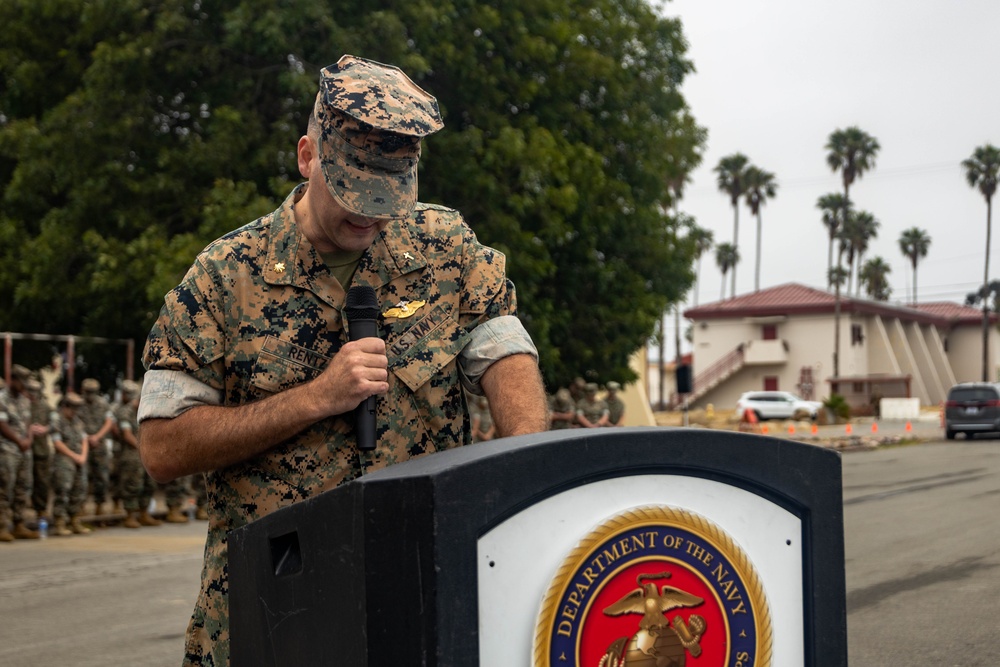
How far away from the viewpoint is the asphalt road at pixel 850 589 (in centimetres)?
659

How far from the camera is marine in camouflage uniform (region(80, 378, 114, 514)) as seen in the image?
13836 mm

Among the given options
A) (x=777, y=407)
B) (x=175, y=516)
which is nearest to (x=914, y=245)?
(x=777, y=407)

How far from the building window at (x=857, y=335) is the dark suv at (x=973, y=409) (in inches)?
1169

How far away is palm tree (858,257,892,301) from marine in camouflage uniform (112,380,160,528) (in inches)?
2968

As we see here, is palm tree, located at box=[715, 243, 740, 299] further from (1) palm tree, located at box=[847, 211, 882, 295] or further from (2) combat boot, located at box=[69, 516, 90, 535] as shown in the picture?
(2) combat boot, located at box=[69, 516, 90, 535]

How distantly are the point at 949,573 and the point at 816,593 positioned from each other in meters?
7.96

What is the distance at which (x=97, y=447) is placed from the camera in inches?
548

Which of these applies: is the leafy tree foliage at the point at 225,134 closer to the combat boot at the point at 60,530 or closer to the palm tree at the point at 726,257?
the combat boot at the point at 60,530

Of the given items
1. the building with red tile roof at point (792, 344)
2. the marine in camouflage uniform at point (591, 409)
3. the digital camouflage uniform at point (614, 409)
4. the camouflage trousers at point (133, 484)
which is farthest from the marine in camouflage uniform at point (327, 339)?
the building with red tile roof at point (792, 344)

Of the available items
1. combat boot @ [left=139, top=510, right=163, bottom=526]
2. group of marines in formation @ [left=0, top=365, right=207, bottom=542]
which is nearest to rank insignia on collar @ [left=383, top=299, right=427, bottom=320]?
group of marines in formation @ [left=0, top=365, right=207, bottom=542]

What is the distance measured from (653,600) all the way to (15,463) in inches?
477

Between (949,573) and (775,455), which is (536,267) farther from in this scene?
(775,455)

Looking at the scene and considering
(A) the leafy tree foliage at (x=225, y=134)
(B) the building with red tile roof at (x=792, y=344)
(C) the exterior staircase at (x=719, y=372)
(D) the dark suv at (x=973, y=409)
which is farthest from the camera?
(C) the exterior staircase at (x=719, y=372)

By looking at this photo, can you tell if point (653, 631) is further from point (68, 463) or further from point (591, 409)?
point (591, 409)
